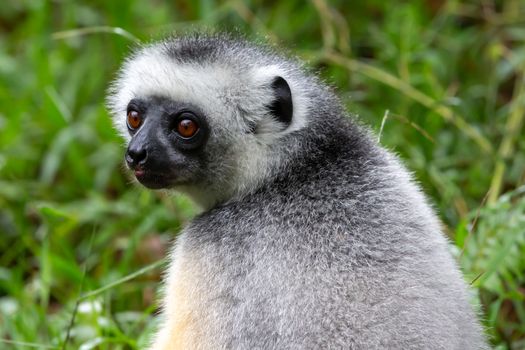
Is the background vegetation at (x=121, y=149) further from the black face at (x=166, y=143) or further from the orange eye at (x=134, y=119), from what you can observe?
the black face at (x=166, y=143)

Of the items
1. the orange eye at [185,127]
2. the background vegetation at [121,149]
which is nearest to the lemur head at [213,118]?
the orange eye at [185,127]

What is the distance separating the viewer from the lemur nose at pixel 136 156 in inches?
172

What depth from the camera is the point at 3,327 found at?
20.1ft

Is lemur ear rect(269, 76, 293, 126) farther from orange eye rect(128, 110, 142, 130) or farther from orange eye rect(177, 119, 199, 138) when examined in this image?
orange eye rect(128, 110, 142, 130)

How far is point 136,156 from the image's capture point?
173 inches

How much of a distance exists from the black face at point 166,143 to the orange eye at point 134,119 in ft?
0.08

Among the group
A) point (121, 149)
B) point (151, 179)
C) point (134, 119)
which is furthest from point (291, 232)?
point (121, 149)

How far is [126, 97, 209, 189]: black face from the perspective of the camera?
440 cm

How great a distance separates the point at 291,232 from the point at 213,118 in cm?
70

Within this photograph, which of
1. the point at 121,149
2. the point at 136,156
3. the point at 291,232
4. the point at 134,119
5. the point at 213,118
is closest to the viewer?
A: the point at 291,232

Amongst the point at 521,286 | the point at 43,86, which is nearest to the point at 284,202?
the point at 521,286

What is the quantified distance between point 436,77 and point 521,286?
2.54 m

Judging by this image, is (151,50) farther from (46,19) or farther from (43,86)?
(46,19)

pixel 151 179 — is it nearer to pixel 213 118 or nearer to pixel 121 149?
pixel 213 118
